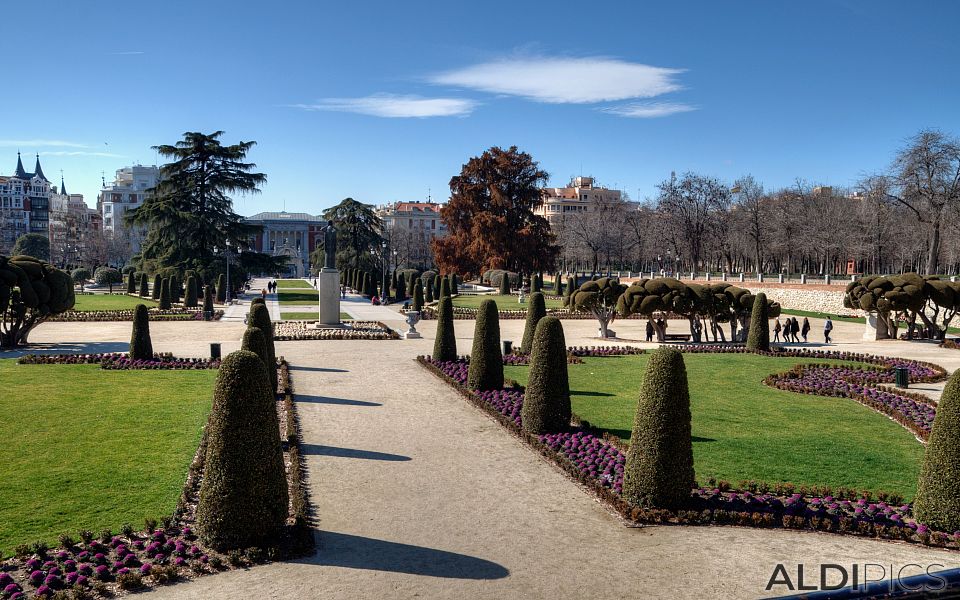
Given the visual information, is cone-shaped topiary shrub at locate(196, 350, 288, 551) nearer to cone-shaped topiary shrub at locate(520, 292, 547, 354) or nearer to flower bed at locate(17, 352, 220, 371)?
flower bed at locate(17, 352, 220, 371)

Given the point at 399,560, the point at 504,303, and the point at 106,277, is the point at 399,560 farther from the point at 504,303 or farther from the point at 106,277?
the point at 106,277

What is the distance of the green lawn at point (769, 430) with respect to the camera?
433 inches

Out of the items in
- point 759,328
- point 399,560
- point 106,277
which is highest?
point 106,277

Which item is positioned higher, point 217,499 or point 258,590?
point 217,499

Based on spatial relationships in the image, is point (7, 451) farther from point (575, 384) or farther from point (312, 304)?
point (312, 304)

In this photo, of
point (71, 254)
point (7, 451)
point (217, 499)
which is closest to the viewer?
point (217, 499)

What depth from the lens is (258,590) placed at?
7039mm

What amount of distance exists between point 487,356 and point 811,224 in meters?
56.2

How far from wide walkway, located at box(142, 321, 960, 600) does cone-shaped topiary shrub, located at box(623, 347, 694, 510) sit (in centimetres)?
50

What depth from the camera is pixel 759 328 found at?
2500 centimetres

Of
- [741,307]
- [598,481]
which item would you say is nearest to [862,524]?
[598,481]

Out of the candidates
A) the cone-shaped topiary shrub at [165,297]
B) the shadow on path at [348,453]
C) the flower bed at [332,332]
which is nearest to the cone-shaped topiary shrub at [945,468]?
the shadow on path at [348,453]

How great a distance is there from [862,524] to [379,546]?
220 inches

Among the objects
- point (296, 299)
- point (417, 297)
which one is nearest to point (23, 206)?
point (296, 299)
